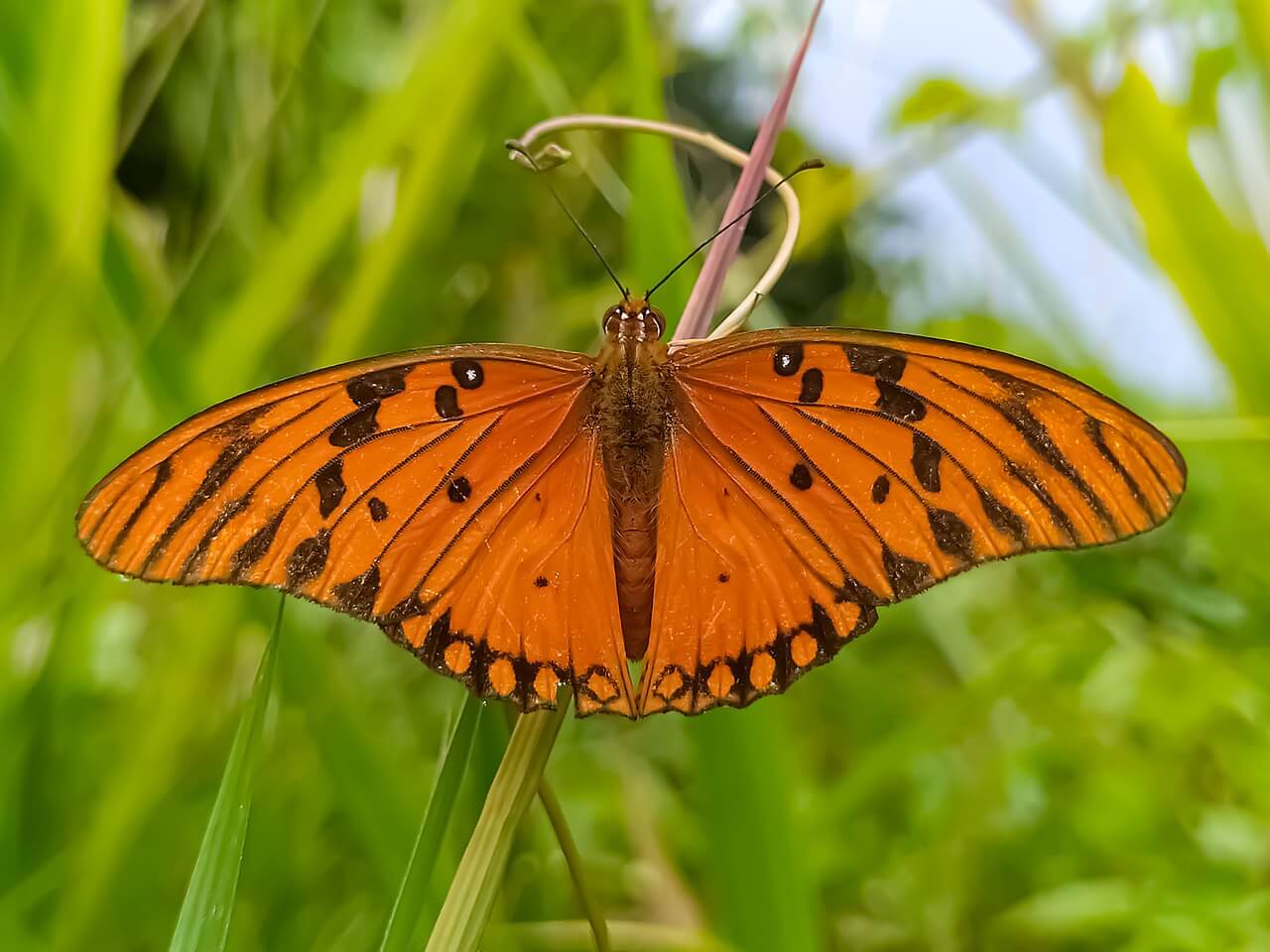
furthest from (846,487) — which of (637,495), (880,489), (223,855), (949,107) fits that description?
(949,107)

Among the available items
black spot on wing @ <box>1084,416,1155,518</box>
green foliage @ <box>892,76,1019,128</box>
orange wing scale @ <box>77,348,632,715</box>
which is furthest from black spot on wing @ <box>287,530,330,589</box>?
green foliage @ <box>892,76,1019,128</box>

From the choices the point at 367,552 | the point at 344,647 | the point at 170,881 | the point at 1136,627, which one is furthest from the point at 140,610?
the point at 1136,627

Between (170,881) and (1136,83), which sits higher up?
(1136,83)

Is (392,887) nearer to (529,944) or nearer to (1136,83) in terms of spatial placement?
(529,944)

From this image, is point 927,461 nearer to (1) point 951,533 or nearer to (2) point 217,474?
(1) point 951,533

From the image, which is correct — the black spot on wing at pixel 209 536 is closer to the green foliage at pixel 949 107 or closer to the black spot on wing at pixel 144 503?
the black spot on wing at pixel 144 503

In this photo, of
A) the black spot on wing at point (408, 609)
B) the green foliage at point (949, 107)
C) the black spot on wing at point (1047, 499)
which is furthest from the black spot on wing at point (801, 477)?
the green foliage at point (949, 107)

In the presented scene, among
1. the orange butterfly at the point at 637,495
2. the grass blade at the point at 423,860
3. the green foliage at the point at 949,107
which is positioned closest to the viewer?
the grass blade at the point at 423,860
